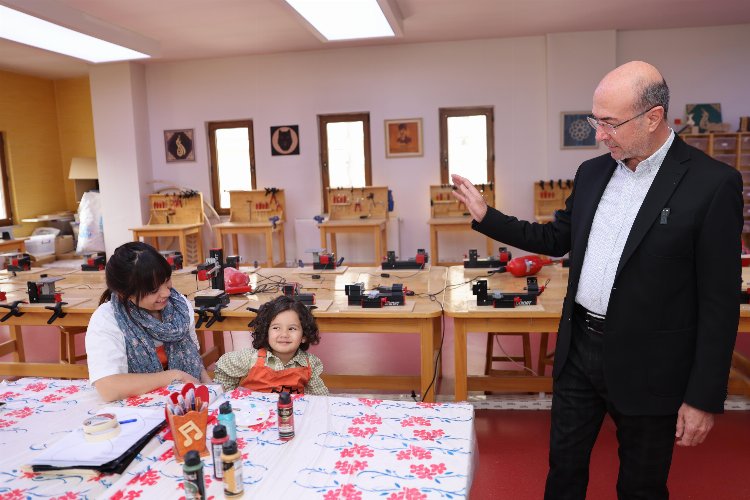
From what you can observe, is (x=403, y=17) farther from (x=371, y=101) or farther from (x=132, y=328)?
(x=132, y=328)

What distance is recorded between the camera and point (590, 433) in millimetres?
1893

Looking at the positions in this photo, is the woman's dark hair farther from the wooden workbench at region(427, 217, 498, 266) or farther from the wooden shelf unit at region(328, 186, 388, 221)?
the wooden shelf unit at region(328, 186, 388, 221)

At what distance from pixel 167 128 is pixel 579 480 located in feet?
26.8

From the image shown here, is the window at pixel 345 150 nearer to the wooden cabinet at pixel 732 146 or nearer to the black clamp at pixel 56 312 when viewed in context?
the wooden cabinet at pixel 732 146

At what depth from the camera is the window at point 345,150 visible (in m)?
8.35

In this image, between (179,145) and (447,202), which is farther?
(179,145)

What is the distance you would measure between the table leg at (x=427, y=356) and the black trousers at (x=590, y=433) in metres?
1.01

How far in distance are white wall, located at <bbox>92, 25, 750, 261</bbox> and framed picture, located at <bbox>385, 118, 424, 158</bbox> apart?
0.09 meters

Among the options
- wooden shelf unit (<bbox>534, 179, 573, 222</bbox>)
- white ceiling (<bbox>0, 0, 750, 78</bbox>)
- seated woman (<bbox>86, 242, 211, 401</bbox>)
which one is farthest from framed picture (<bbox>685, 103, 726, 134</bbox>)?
seated woman (<bbox>86, 242, 211, 401</bbox>)

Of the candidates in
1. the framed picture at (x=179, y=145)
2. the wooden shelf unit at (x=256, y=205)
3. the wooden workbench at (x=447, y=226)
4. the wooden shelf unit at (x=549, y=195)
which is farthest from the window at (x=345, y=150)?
the wooden shelf unit at (x=549, y=195)

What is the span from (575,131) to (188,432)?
23.7 feet

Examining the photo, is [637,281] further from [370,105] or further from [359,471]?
[370,105]

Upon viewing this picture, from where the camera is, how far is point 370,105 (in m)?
8.20

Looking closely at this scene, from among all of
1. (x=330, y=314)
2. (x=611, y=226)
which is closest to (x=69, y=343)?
(x=330, y=314)
